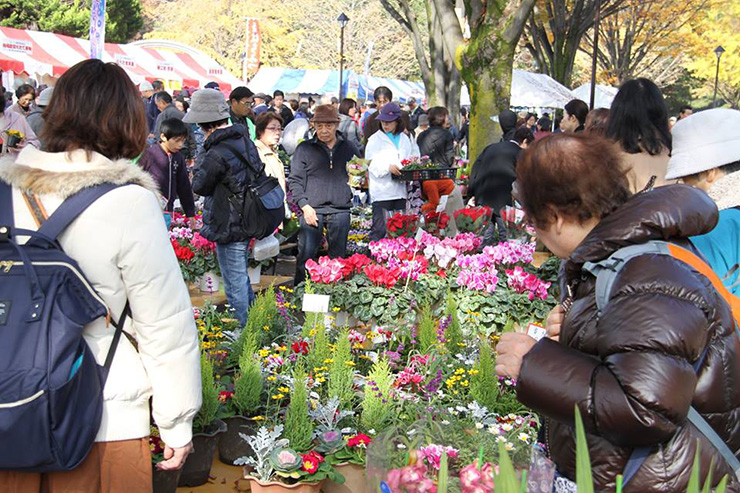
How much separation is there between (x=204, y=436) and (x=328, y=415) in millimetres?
639

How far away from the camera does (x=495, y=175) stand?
885cm

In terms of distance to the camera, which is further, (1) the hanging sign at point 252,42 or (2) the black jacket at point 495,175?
(1) the hanging sign at point 252,42

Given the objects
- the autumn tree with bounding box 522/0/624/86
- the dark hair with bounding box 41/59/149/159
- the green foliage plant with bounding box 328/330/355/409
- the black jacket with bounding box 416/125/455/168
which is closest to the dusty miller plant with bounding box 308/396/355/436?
the green foliage plant with bounding box 328/330/355/409

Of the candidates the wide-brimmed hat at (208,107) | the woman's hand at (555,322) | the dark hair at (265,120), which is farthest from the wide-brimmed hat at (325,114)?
the woman's hand at (555,322)

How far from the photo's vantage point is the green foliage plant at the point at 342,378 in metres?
4.05

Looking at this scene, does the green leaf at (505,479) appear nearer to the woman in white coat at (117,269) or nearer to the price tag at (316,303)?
the woman in white coat at (117,269)

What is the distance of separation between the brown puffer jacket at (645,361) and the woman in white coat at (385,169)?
23.0ft

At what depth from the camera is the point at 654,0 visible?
1041 inches

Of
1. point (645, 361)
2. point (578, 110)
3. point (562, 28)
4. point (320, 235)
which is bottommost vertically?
point (320, 235)

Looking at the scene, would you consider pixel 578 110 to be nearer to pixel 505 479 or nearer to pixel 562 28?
pixel 505 479

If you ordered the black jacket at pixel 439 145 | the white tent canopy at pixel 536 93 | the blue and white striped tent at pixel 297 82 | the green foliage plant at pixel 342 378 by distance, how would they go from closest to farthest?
1. the green foliage plant at pixel 342 378
2. the black jacket at pixel 439 145
3. the white tent canopy at pixel 536 93
4. the blue and white striped tent at pixel 297 82

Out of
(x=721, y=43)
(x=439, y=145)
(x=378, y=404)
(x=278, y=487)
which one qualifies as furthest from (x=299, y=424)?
(x=721, y=43)

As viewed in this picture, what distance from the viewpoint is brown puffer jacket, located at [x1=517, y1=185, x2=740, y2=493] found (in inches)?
64.0

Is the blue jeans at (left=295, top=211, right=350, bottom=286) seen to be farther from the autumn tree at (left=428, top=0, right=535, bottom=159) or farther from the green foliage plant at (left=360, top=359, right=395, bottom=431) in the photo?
the autumn tree at (left=428, top=0, right=535, bottom=159)
